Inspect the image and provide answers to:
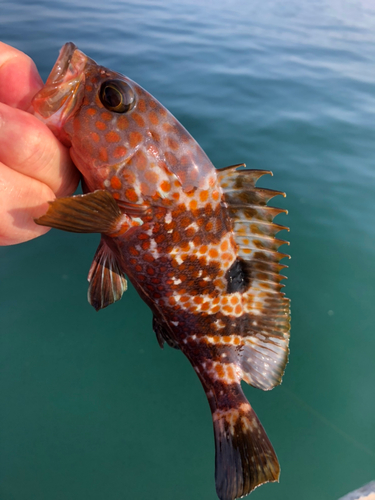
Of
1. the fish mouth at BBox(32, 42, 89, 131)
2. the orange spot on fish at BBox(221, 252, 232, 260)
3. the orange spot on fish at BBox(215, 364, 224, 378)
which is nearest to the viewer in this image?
the fish mouth at BBox(32, 42, 89, 131)

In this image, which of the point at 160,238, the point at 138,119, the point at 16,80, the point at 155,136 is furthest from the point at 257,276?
the point at 16,80

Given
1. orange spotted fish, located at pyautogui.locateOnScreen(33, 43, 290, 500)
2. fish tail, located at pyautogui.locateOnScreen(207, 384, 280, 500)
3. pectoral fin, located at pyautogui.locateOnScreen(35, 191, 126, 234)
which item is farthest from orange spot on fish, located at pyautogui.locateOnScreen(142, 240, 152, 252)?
fish tail, located at pyautogui.locateOnScreen(207, 384, 280, 500)

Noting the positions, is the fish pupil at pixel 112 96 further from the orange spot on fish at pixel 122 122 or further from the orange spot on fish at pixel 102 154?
the orange spot on fish at pixel 102 154

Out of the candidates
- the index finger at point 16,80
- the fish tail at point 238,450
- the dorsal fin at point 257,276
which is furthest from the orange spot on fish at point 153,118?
the fish tail at point 238,450

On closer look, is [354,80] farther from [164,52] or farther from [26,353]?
[26,353]

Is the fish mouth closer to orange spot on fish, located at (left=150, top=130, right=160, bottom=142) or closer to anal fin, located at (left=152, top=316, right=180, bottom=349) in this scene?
orange spot on fish, located at (left=150, top=130, right=160, bottom=142)

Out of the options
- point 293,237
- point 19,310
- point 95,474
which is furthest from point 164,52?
point 95,474

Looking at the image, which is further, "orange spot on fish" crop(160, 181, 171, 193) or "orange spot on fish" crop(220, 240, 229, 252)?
"orange spot on fish" crop(220, 240, 229, 252)
